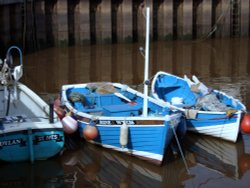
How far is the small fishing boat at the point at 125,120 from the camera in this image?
432 inches

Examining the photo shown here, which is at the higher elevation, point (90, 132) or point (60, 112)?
point (60, 112)

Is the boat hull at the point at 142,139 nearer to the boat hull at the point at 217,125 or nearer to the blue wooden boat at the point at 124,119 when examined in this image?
the blue wooden boat at the point at 124,119

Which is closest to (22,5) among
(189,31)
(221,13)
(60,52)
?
(60,52)

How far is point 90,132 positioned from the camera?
11.6 m

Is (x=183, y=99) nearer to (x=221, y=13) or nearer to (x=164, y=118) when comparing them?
(x=164, y=118)

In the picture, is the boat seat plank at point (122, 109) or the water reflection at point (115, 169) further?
the boat seat plank at point (122, 109)

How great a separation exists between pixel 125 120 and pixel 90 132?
37.1 inches

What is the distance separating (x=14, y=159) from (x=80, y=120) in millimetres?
1913

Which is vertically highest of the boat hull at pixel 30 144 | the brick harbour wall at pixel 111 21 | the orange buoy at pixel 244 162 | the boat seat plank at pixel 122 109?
the brick harbour wall at pixel 111 21

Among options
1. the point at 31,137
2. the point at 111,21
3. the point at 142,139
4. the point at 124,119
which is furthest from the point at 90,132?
the point at 111,21

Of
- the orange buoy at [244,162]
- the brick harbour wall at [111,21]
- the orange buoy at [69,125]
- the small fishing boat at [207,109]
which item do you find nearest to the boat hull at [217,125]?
the small fishing boat at [207,109]

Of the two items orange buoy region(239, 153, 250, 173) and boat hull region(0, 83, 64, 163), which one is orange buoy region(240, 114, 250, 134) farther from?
boat hull region(0, 83, 64, 163)

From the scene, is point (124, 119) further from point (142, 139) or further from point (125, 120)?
point (142, 139)

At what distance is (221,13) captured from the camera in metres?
30.0
